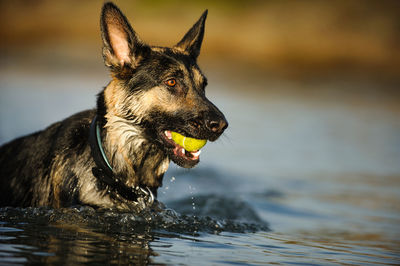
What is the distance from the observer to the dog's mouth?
223 inches

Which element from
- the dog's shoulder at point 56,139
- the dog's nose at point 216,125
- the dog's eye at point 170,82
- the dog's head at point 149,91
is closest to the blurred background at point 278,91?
the dog's nose at point 216,125

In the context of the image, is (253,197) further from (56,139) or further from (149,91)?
(56,139)

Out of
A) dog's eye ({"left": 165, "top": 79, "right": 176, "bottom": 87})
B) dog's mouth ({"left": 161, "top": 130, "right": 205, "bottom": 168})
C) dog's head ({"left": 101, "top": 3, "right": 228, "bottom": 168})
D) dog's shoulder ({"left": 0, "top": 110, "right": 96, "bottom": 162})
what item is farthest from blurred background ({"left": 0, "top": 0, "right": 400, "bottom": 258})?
dog's shoulder ({"left": 0, "top": 110, "right": 96, "bottom": 162})

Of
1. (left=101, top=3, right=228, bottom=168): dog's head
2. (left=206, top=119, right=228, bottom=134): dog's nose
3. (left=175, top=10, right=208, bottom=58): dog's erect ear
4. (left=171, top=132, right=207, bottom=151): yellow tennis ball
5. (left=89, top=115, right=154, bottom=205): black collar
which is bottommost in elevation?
(left=89, top=115, right=154, bottom=205): black collar

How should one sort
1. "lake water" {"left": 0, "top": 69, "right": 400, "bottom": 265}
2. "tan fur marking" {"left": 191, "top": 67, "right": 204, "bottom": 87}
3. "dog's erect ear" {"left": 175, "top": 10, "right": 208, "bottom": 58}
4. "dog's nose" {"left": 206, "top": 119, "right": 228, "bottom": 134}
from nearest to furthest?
"lake water" {"left": 0, "top": 69, "right": 400, "bottom": 265}
"dog's nose" {"left": 206, "top": 119, "right": 228, "bottom": 134}
"tan fur marking" {"left": 191, "top": 67, "right": 204, "bottom": 87}
"dog's erect ear" {"left": 175, "top": 10, "right": 208, "bottom": 58}

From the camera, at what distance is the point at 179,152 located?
5727 millimetres

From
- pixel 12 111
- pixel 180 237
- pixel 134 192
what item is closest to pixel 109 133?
pixel 134 192

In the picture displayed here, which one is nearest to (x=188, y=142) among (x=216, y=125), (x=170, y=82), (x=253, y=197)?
(x=216, y=125)

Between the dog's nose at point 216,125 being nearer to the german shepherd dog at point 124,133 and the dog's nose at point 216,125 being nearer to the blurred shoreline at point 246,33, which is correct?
the german shepherd dog at point 124,133

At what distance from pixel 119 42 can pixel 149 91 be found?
0.59 metres

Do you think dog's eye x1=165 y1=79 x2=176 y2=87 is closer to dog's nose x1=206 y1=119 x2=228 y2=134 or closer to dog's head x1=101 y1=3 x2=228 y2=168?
dog's head x1=101 y1=3 x2=228 y2=168

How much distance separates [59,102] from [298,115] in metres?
8.00

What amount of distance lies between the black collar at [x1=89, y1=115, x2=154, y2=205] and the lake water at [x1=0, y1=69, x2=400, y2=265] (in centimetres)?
23

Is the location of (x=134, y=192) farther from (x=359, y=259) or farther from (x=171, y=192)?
(x=171, y=192)
